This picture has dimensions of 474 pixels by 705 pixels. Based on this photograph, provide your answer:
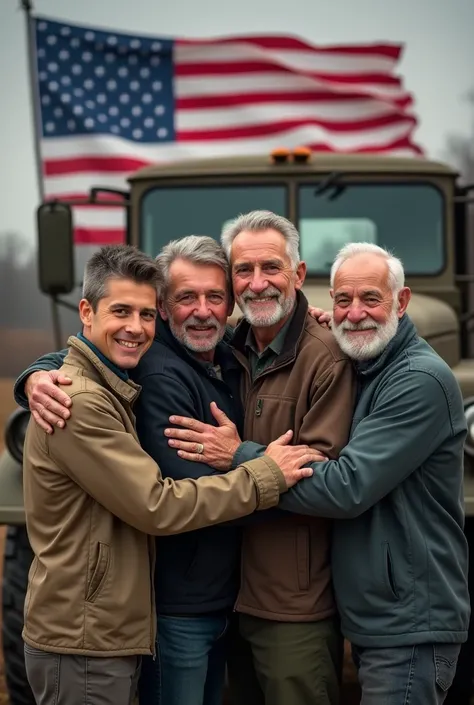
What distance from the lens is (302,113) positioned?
7617 millimetres

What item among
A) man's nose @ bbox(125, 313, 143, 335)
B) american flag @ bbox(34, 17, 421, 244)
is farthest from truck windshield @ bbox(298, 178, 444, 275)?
man's nose @ bbox(125, 313, 143, 335)

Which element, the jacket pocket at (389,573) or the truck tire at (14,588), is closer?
the jacket pocket at (389,573)

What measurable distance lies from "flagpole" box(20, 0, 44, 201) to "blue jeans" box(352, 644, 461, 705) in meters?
4.85

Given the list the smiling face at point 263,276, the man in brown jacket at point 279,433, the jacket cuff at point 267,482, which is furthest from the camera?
the smiling face at point 263,276

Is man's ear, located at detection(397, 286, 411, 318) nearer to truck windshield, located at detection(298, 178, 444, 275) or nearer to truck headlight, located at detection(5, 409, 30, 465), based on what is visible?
truck headlight, located at detection(5, 409, 30, 465)

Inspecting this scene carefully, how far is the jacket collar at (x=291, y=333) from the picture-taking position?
110 inches

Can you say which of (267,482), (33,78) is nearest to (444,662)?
(267,482)

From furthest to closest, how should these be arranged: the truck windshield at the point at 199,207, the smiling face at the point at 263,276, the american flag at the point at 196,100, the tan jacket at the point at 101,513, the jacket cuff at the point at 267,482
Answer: the american flag at the point at 196,100 → the truck windshield at the point at 199,207 → the smiling face at the point at 263,276 → the jacket cuff at the point at 267,482 → the tan jacket at the point at 101,513

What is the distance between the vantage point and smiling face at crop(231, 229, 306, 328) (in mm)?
2805

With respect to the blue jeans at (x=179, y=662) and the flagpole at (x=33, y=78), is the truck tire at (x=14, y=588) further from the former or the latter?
the flagpole at (x=33, y=78)

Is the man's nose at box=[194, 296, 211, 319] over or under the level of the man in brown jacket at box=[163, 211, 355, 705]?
over

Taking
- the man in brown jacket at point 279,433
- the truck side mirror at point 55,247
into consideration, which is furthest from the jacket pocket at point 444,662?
the truck side mirror at point 55,247

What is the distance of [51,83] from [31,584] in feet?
17.7

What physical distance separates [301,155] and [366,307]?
8.22ft
